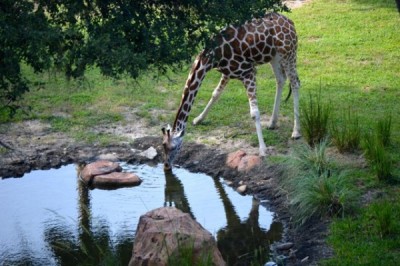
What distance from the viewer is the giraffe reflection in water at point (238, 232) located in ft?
30.7

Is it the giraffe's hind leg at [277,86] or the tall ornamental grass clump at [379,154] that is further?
the giraffe's hind leg at [277,86]

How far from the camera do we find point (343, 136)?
37.2 ft

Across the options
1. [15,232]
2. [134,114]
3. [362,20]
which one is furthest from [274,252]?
[362,20]

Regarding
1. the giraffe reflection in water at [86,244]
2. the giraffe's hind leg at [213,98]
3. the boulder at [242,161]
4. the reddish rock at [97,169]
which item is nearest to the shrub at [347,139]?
the boulder at [242,161]

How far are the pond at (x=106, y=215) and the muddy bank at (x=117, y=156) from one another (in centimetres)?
16

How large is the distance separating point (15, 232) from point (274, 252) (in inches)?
130

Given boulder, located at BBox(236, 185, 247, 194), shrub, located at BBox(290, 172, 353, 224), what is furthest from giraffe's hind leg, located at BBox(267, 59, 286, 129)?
shrub, located at BBox(290, 172, 353, 224)

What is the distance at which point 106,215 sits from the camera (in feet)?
34.6

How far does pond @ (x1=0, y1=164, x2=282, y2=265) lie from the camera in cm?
950

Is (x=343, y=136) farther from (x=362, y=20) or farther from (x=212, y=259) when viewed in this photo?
(x=362, y=20)

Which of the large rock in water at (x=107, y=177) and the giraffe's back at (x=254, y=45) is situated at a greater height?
the giraffe's back at (x=254, y=45)

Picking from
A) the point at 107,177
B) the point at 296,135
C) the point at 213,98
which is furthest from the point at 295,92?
the point at 107,177

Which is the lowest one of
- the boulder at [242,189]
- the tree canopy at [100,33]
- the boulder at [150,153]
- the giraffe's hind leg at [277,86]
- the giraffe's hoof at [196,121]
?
the boulder at [242,189]

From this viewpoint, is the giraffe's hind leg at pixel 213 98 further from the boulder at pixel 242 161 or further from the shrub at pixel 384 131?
the shrub at pixel 384 131
